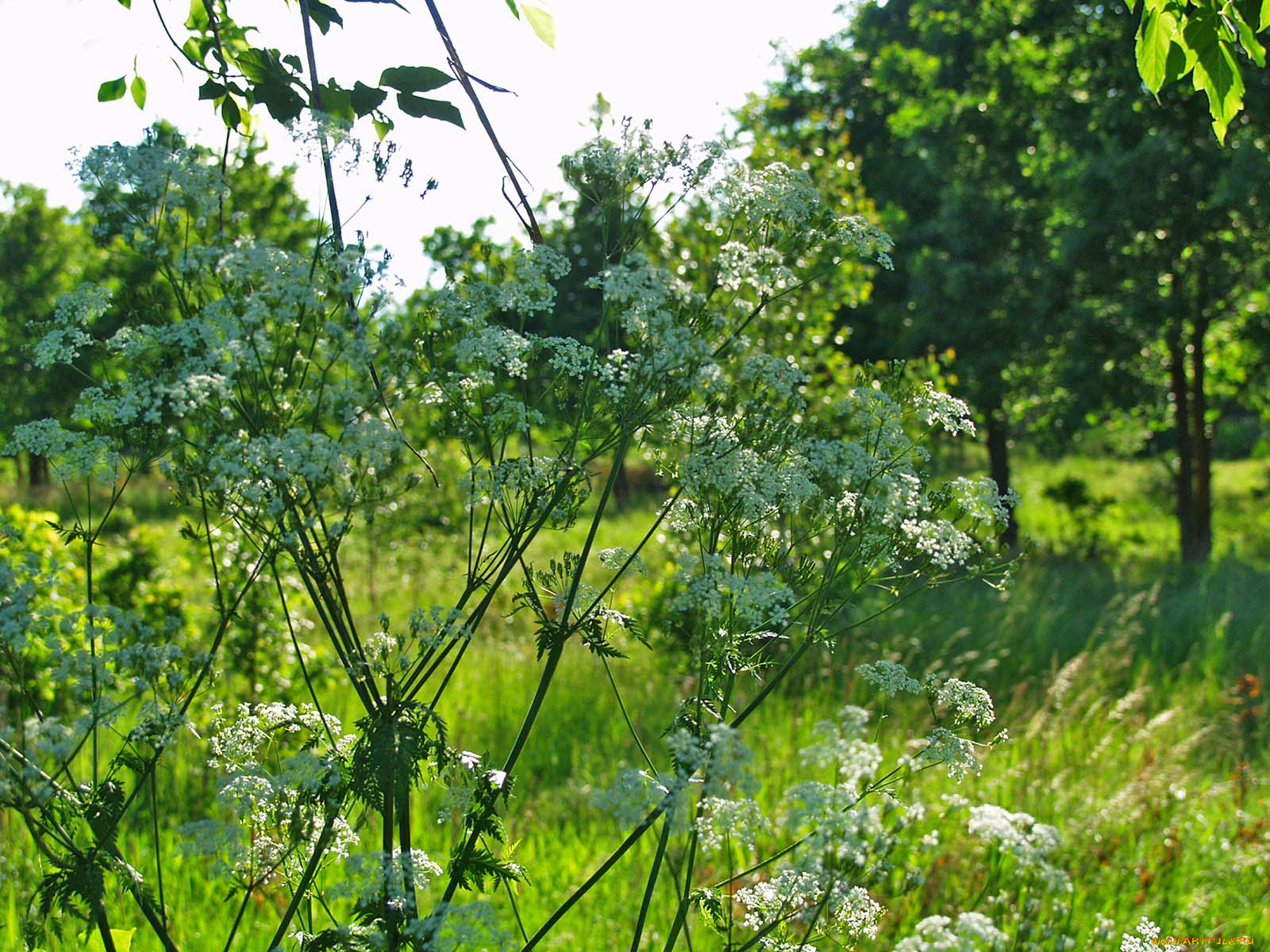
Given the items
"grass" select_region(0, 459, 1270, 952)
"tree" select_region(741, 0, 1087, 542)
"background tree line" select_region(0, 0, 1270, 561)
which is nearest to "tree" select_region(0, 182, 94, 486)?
"background tree line" select_region(0, 0, 1270, 561)

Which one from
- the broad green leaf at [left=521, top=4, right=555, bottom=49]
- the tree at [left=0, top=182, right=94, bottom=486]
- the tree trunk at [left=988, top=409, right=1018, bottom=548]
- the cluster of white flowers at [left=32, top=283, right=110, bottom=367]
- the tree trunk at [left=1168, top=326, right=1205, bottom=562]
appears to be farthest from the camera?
the tree at [left=0, top=182, right=94, bottom=486]

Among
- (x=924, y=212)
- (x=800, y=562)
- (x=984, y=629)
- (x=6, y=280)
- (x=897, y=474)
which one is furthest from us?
(x=6, y=280)

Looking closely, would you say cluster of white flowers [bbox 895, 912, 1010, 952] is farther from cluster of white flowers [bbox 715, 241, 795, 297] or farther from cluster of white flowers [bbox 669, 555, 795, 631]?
cluster of white flowers [bbox 715, 241, 795, 297]

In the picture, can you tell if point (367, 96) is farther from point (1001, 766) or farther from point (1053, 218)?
point (1053, 218)

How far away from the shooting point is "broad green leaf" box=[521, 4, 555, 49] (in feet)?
7.50

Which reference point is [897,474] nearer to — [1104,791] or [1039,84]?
[1104,791]

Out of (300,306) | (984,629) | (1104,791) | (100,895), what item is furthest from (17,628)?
(984,629)

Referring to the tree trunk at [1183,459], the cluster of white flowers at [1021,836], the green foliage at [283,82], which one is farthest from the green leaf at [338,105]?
the tree trunk at [1183,459]

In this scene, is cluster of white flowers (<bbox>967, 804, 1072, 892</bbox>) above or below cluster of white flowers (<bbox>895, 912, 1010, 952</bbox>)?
above

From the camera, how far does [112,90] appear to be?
2645 mm

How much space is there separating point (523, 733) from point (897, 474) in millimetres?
1033

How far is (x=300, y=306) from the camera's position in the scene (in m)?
2.18

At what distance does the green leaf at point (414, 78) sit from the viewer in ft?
7.70

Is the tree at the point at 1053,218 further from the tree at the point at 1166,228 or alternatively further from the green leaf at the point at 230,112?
the green leaf at the point at 230,112
